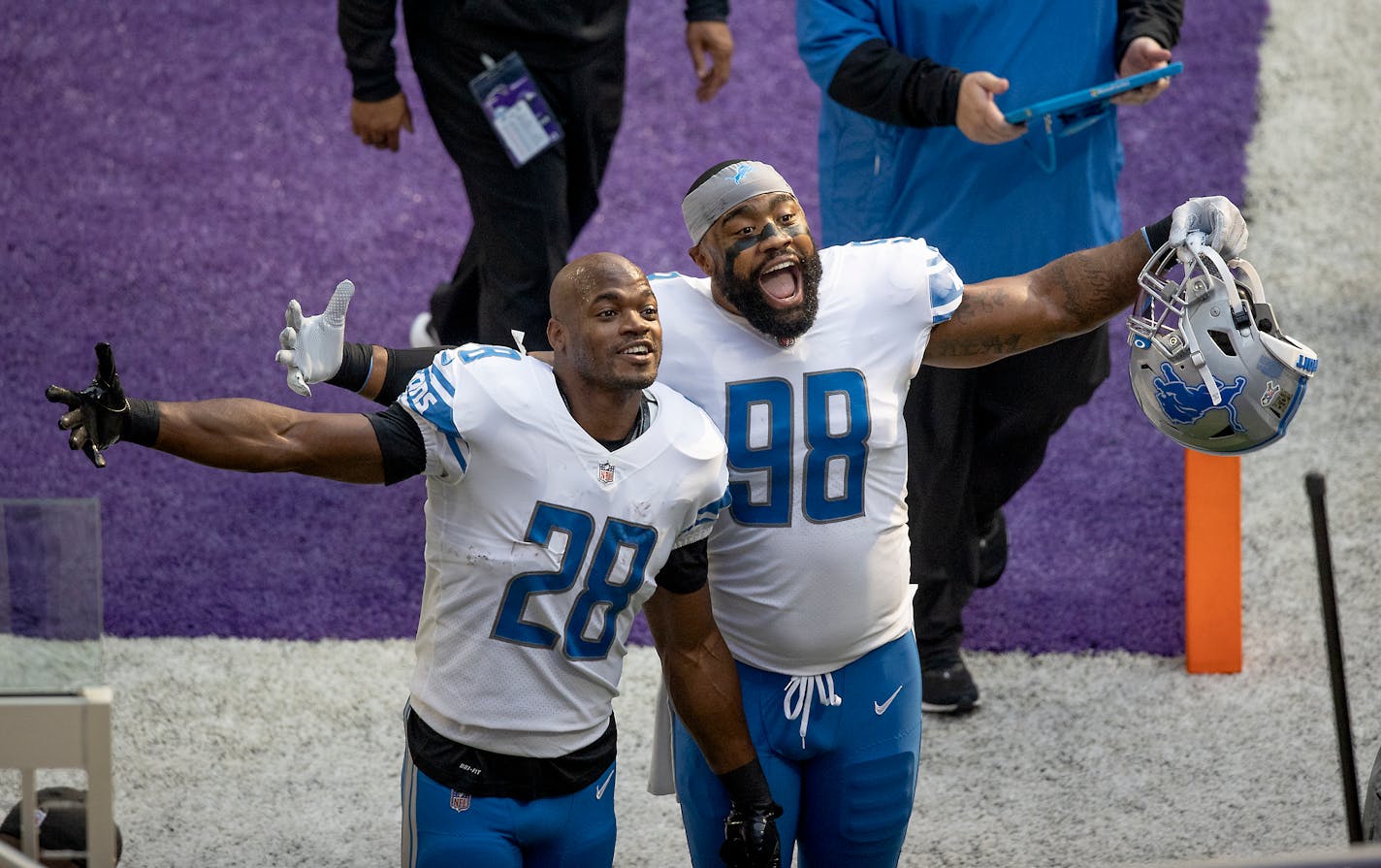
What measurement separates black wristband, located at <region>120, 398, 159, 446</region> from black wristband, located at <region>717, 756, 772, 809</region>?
116cm

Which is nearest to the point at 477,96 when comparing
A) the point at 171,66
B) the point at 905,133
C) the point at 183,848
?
the point at 905,133

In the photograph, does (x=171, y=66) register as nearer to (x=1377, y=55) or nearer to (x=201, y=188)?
(x=201, y=188)

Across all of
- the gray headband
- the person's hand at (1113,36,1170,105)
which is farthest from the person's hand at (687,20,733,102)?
the gray headband

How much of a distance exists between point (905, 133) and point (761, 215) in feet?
4.07

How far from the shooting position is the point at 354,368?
319 cm

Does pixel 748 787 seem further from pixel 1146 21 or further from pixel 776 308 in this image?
pixel 1146 21

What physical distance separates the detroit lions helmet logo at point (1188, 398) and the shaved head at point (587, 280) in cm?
94

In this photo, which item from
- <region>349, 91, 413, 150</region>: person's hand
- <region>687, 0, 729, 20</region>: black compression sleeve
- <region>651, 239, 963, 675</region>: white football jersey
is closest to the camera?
<region>651, 239, 963, 675</region>: white football jersey

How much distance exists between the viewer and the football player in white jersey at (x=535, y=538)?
2.84 meters

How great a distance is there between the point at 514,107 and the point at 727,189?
170 centimetres

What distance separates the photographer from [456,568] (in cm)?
293

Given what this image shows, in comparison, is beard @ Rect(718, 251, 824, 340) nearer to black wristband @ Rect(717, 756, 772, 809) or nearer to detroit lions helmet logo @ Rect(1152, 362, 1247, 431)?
detroit lions helmet logo @ Rect(1152, 362, 1247, 431)

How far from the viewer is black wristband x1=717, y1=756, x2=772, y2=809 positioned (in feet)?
10.1

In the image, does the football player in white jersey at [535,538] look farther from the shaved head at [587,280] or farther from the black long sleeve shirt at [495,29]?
the black long sleeve shirt at [495,29]
